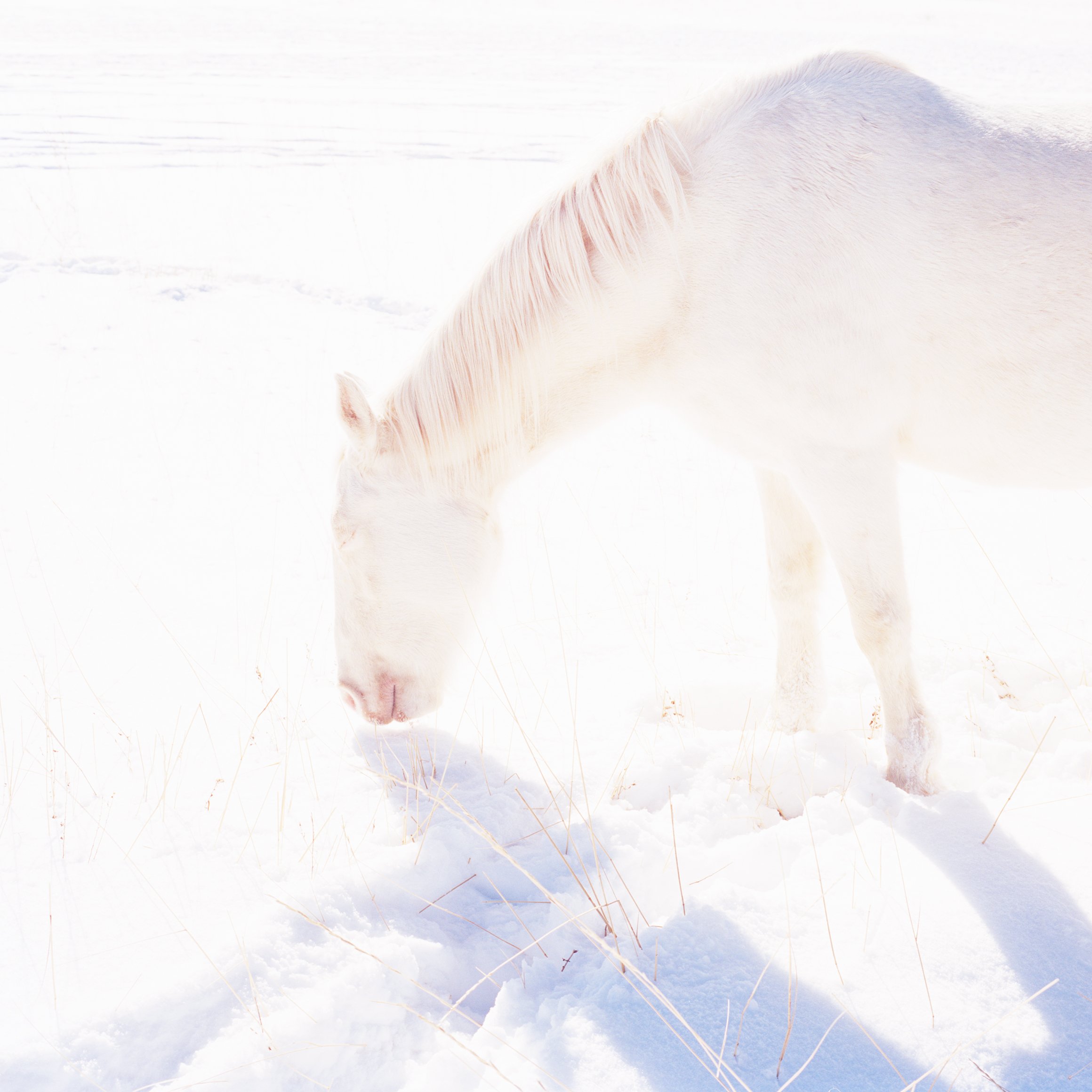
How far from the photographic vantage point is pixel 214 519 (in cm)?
410

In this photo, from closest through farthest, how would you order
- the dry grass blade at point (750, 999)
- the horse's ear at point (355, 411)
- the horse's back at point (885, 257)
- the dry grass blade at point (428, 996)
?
1. the dry grass blade at point (428, 996)
2. the dry grass blade at point (750, 999)
3. the horse's back at point (885, 257)
4. the horse's ear at point (355, 411)

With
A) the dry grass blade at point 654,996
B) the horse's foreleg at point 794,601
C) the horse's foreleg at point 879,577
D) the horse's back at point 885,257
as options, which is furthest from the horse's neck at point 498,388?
the dry grass blade at point 654,996

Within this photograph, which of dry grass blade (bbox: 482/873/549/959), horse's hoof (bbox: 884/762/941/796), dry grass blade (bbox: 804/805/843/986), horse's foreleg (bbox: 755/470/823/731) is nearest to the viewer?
dry grass blade (bbox: 804/805/843/986)

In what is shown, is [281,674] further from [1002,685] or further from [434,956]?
[1002,685]

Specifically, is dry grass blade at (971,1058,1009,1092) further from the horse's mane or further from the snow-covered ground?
the horse's mane

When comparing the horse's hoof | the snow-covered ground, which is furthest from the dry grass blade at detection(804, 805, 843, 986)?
the horse's hoof

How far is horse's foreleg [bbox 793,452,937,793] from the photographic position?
221 cm

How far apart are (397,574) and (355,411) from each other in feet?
1.59

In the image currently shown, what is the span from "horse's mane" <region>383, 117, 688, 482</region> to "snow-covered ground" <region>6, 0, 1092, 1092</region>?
0.12 metres

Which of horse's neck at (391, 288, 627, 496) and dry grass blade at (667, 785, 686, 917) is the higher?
horse's neck at (391, 288, 627, 496)

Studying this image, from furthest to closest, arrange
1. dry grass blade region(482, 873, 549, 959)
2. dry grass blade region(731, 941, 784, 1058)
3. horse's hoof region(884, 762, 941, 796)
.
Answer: horse's hoof region(884, 762, 941, 796) → dry grass blade region(482, 873, 549, 959) → dry grass blade region(731, 941, 784, 1058)

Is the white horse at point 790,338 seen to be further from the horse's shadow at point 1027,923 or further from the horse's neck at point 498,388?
the horse's shadow at point 1027,923

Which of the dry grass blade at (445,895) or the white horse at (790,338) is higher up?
the white horse at (790,338)

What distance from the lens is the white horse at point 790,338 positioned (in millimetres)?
2074
